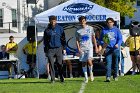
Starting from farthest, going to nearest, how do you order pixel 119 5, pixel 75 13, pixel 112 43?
pixel 119 5 → pixel 75 13 → pixel 112 43

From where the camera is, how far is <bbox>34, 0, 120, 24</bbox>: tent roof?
20.7 m

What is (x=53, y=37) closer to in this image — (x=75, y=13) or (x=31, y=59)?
(x=75, y=13)

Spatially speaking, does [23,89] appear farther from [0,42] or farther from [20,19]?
[20,19]

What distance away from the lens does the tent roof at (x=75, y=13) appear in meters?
20.7

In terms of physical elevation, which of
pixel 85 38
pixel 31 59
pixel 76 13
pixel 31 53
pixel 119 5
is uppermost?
pixel 119 5

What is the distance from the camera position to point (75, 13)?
20812 mm

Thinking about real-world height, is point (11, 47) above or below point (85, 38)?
below

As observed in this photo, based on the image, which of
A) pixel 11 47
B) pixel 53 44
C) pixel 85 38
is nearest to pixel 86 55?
pixel 85 38

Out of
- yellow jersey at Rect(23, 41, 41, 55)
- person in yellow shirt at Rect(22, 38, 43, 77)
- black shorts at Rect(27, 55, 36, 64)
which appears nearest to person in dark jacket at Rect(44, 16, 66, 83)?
person in yellow shirt at Rect(22, 38, 43, 77)

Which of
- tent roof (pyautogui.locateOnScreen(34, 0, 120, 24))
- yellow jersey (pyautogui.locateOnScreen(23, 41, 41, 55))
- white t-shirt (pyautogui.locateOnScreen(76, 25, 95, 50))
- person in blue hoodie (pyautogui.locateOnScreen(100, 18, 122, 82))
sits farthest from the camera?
yellow jersey (pyautogui.locateOnScreen(23, 41, 41, 55))

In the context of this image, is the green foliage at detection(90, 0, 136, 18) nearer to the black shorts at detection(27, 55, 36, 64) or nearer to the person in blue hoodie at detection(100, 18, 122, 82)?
the black shorts at detection(27, 55, 36, 64)

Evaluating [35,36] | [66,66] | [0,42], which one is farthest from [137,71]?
[0,42]

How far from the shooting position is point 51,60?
14836 mm

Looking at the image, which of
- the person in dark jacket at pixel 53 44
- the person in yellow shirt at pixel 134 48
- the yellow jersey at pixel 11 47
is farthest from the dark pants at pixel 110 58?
the yellow jersey at pixel 11 47
